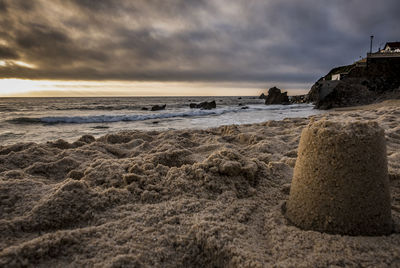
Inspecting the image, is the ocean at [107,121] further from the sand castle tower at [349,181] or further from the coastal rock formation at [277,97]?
the coastal rock formation at [277,97]

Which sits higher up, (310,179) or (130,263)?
(310,179)

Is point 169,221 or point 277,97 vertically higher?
point 277,97

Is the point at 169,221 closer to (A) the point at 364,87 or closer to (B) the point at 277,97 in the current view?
(A) the point at 364,87

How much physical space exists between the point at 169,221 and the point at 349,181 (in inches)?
44.4

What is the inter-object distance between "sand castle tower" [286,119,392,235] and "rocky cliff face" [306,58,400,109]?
13.9m

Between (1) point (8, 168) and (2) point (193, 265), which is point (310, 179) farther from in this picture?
(1) point (8, 168)

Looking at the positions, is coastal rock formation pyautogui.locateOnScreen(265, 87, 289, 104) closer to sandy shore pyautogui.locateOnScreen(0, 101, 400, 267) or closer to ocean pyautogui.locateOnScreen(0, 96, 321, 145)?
ocean pyautogui.locateOnScreen(0, 96, 321, 145)

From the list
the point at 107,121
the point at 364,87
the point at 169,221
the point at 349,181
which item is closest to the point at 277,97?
the point at 364,87

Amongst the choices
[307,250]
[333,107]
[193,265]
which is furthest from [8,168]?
[333,107]

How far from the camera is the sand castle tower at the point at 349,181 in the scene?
4.36ft

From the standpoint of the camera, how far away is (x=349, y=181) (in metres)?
1.33

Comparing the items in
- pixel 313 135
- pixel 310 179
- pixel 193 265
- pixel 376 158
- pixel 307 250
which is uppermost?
pixel 313 135

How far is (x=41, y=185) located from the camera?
205 cm

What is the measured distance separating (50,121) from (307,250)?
1319 cm
